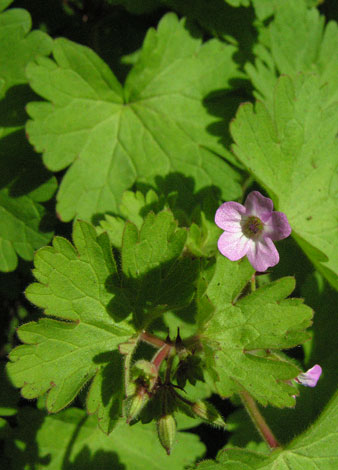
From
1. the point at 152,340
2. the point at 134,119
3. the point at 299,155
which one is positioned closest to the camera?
the point at 152,340

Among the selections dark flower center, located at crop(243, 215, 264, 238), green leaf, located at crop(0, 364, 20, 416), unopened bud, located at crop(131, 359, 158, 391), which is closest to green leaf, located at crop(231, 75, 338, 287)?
dark flower center, located at crop(243, 215, 264, 238)

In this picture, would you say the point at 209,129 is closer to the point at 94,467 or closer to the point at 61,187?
the point at 61,187

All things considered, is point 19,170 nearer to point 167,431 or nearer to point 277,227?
point 277,227

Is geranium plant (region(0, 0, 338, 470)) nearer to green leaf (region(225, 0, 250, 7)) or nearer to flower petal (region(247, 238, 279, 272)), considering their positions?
flower petal (region(247, 238, 279, 272))

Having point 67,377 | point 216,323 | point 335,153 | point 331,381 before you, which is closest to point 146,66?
point 335,153

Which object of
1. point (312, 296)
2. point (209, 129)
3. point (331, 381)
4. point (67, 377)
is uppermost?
point (209, 129)

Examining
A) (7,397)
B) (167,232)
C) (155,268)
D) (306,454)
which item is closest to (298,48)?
(167,232)
